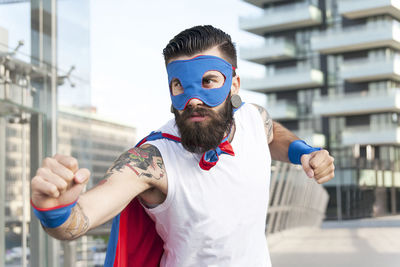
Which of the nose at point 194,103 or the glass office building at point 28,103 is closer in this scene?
the nose at point 194,103

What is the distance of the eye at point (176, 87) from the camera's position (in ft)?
5.84

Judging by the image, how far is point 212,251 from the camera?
5.60 feet

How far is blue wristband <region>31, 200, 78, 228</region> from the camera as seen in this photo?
1224 mm

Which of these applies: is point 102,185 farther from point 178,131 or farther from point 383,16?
point 383,16

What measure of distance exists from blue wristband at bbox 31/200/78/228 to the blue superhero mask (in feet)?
1.91

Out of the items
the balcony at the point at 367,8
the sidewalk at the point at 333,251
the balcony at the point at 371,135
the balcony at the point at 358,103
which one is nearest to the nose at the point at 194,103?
the sidewalk at the point at 333,251

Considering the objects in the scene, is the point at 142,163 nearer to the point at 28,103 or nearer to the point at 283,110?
the point at 28,103

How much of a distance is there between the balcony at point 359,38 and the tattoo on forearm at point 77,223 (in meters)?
34.8

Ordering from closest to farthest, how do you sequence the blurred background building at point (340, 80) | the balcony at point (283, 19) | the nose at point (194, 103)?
the nose at point (194, 103) → the blurred background building at point (340, 80) → the balcony at point (283, 19)

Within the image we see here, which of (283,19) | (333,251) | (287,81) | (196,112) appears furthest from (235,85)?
(283,19)

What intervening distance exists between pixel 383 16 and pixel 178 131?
36.5 m

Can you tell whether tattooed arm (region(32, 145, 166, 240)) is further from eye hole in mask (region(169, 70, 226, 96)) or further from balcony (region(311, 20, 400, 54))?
balcony (region(311, 20, 400, 54))

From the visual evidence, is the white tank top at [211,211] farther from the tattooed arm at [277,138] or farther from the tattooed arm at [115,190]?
the tattooed arm at [277,138]

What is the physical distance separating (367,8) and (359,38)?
1.91 m
